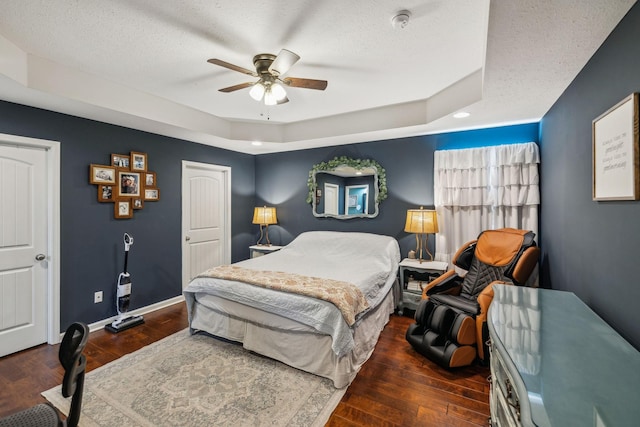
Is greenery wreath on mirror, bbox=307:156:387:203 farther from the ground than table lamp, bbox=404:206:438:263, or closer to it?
farther from the ground

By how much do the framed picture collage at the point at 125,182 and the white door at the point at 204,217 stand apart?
1.73ft

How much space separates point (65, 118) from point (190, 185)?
5.34 ft

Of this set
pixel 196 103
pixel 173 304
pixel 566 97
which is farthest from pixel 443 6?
pixel 173 304

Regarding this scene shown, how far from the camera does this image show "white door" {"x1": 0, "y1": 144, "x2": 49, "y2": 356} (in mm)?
2695

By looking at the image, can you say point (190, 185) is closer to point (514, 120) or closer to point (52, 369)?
point (52, 369)

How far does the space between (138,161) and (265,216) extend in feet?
6.52

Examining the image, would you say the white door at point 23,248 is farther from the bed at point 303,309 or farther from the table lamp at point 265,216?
the table lamp at point 265,216

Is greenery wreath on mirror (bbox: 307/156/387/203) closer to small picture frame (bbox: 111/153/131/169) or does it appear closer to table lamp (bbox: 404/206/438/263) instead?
table lamp (bbox: 404/206/438/263)

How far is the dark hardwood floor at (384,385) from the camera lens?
191 centimetres

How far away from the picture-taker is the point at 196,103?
354cm

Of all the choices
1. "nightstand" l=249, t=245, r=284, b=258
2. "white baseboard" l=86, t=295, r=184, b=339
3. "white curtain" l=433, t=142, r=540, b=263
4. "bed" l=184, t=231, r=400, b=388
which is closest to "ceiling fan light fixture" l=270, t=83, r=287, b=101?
"bed" l=184, t=231, r=400, b=388

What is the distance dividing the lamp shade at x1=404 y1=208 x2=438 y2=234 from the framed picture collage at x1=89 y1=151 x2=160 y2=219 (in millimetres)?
3402

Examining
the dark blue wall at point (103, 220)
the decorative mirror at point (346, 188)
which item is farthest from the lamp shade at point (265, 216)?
the dark blue wall at point (103, 220)

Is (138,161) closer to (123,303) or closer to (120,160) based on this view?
(120,160)
